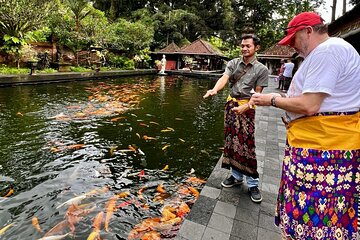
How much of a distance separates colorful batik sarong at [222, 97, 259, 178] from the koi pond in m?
0.99

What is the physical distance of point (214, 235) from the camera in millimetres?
2451

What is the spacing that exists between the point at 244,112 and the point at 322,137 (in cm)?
138

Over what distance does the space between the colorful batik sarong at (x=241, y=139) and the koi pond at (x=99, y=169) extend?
988 millimetres

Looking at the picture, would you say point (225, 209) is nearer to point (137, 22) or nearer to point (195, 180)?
point (195, 180)

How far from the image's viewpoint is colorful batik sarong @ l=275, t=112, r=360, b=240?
60.2 inches

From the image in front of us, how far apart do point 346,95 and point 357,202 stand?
73 centimetres

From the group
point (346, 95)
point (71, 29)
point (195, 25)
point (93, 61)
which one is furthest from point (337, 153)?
point (195, 25)

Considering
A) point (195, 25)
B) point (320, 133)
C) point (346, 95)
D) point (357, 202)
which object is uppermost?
point (195, 25)

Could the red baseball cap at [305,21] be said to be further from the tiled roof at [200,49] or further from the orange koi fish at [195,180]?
the tiled roof at [200,49]

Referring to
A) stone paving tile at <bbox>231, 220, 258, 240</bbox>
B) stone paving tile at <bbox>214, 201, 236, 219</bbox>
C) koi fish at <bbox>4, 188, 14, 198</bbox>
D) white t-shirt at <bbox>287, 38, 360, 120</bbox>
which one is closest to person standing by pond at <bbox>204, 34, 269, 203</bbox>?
stone paving tile at <bbox>214, 201, 236, 219</bbox>

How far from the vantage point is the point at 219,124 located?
316 inches

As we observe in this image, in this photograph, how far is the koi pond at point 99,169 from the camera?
301cm

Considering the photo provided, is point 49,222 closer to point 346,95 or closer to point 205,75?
point 346,95

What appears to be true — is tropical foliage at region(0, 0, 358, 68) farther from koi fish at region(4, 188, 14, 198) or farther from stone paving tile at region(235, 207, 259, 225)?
stone paving tile at region(235, 207, 259, 225)
